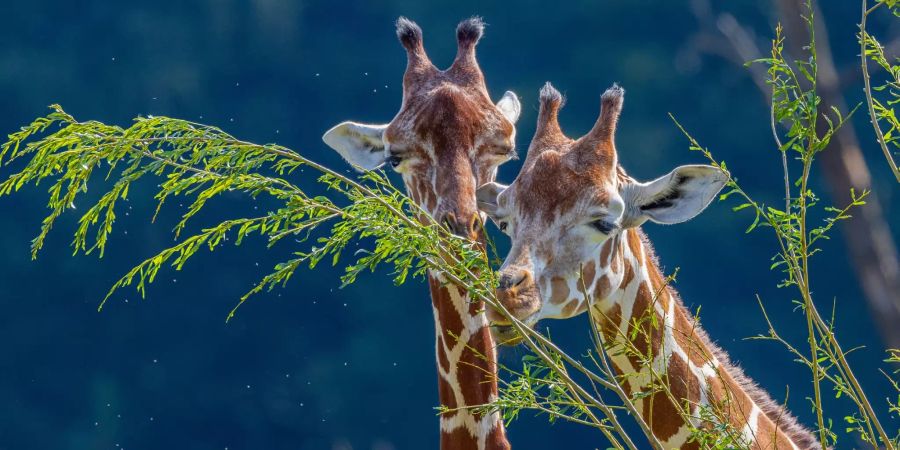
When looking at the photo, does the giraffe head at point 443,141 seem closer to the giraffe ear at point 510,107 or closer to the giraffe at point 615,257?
the giraffe ear at point 510,107

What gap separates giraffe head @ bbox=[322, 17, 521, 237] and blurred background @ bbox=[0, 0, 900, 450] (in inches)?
108

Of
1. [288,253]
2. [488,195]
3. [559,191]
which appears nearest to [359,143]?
[488,195]

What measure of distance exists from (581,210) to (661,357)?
1.12 feet

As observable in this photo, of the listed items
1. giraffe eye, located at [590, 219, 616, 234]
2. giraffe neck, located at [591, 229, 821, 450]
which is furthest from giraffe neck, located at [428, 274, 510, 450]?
giraffe eye, located at [590, 219, 616, 234]

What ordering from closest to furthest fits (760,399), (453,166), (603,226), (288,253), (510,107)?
(603,226) < (760,399) < (453,166) < (510,107) < (288,253)

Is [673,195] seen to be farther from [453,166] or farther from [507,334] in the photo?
[453,166]

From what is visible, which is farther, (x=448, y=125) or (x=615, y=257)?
(x=448, y=125)

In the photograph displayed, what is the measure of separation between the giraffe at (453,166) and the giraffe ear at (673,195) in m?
0.48

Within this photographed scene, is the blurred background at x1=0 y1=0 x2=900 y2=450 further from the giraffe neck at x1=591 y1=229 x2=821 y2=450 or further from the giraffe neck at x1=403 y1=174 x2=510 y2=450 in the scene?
the giraffe neck at x1=591 y1=229 x2=821 y2=450

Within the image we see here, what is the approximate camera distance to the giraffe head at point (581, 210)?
112 inches

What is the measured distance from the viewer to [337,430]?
6.53m

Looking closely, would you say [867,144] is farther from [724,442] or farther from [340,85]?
[724,442]

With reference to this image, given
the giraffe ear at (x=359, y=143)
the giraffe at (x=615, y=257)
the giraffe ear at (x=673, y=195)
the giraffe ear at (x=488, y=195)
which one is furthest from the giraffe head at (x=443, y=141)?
the giraffe ear at (x=673, y=195)

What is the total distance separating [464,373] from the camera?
11.1 feet
